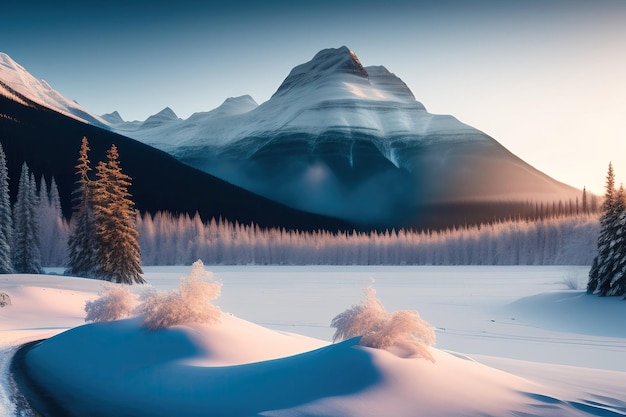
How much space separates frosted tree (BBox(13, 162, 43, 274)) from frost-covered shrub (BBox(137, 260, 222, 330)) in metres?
47.0

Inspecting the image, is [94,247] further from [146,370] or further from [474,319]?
[146,370]

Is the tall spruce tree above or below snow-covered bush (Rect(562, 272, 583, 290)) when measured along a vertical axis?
above

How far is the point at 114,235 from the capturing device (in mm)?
48188

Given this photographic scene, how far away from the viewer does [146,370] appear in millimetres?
13742

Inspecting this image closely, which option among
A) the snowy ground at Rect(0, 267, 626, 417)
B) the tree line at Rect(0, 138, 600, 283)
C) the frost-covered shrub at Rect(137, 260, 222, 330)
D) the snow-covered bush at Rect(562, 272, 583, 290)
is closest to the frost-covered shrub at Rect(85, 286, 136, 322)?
the snowy ground at Rect(0, 267, 626, 417)

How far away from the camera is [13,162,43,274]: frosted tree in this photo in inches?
2237

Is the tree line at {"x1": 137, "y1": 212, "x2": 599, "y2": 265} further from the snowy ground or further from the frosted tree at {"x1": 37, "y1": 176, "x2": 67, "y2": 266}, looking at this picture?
the snowy ground

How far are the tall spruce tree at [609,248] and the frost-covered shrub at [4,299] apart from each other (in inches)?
1296

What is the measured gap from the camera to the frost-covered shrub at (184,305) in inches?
619

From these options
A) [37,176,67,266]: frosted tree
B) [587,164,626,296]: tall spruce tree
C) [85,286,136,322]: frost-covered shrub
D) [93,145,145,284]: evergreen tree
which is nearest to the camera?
[85,286,136,322]: frost-covered shrub

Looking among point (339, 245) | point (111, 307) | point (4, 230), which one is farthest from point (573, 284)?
point (339, 245)

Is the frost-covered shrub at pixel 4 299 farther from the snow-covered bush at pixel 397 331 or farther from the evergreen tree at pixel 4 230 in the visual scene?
the snow-covered bush at pixel 397 331

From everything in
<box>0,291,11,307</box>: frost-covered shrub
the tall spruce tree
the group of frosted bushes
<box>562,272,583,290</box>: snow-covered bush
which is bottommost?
<box>0,291,11,307</box>: frost-covered shrub

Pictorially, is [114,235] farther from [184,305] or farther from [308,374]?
[308,374]
